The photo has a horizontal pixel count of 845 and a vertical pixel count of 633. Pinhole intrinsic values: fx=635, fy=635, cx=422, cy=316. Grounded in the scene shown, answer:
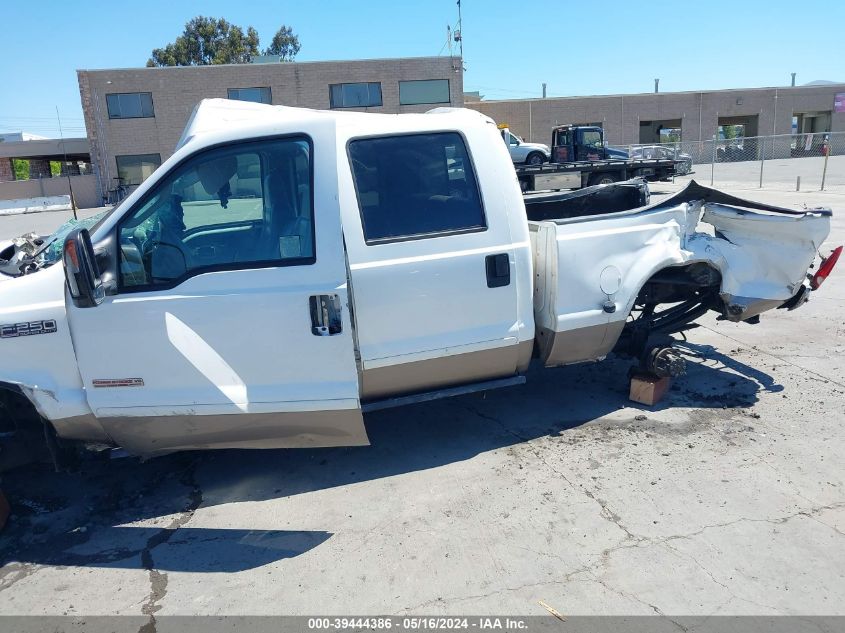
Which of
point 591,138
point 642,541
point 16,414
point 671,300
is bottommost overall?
point 642,541

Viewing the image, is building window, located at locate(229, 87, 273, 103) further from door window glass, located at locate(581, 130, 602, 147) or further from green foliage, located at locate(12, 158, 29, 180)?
green foliage, located at locate(12, 158, 29, 180)

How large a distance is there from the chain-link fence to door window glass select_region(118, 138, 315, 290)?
21935mm

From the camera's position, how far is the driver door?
3455 mm

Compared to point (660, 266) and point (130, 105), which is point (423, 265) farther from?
point (130, 105)

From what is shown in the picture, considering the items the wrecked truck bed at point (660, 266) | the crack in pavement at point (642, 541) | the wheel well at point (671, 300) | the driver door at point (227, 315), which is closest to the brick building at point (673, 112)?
the wheel well at point (671, 300)

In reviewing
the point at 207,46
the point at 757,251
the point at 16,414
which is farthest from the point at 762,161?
the point at 207,46

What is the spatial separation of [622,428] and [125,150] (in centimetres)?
3949

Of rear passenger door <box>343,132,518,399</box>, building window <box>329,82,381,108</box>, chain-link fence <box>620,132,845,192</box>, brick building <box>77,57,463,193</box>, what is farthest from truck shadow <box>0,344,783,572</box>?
building window <box>329,82,381,108</box>

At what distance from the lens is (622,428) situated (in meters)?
4.63

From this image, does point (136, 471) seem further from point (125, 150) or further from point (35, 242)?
point (125, 150)

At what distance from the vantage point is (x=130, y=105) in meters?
37.0

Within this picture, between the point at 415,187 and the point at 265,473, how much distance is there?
2.12 metres

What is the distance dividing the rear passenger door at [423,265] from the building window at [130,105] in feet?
126

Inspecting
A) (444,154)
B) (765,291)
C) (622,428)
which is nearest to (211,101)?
(444,154)
